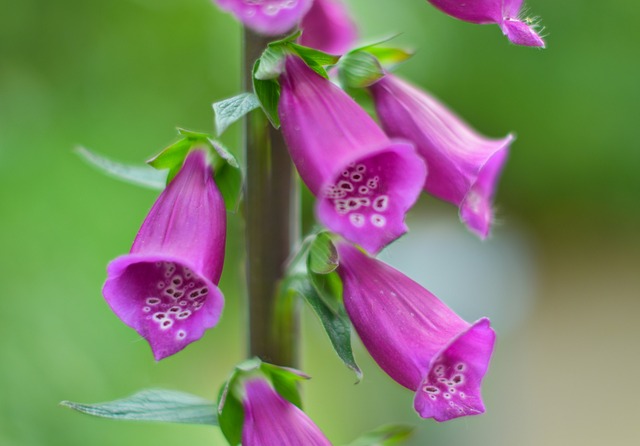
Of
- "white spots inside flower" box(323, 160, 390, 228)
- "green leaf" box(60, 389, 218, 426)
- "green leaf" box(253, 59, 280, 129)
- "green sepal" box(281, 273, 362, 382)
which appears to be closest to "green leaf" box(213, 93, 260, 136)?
"green leaf" box(253, 59, 280, 129)

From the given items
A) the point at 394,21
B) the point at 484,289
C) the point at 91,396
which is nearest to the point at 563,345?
the point at 484,289

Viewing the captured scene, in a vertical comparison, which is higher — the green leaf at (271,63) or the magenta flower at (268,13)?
the magenta flower at (268,13)

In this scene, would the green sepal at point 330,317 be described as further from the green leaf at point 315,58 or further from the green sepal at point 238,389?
the green leaf at point 315,58

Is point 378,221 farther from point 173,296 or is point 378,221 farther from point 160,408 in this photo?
point 160,408

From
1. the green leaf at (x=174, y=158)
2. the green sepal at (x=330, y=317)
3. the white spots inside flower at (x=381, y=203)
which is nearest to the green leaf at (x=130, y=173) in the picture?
the green leaf at (x=174, y=158)

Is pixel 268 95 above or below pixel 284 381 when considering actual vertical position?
above

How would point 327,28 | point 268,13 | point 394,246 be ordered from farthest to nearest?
point 394,246
point 327,28
point 268,13

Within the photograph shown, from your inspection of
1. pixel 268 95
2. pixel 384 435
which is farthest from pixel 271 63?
pixel 384 435
